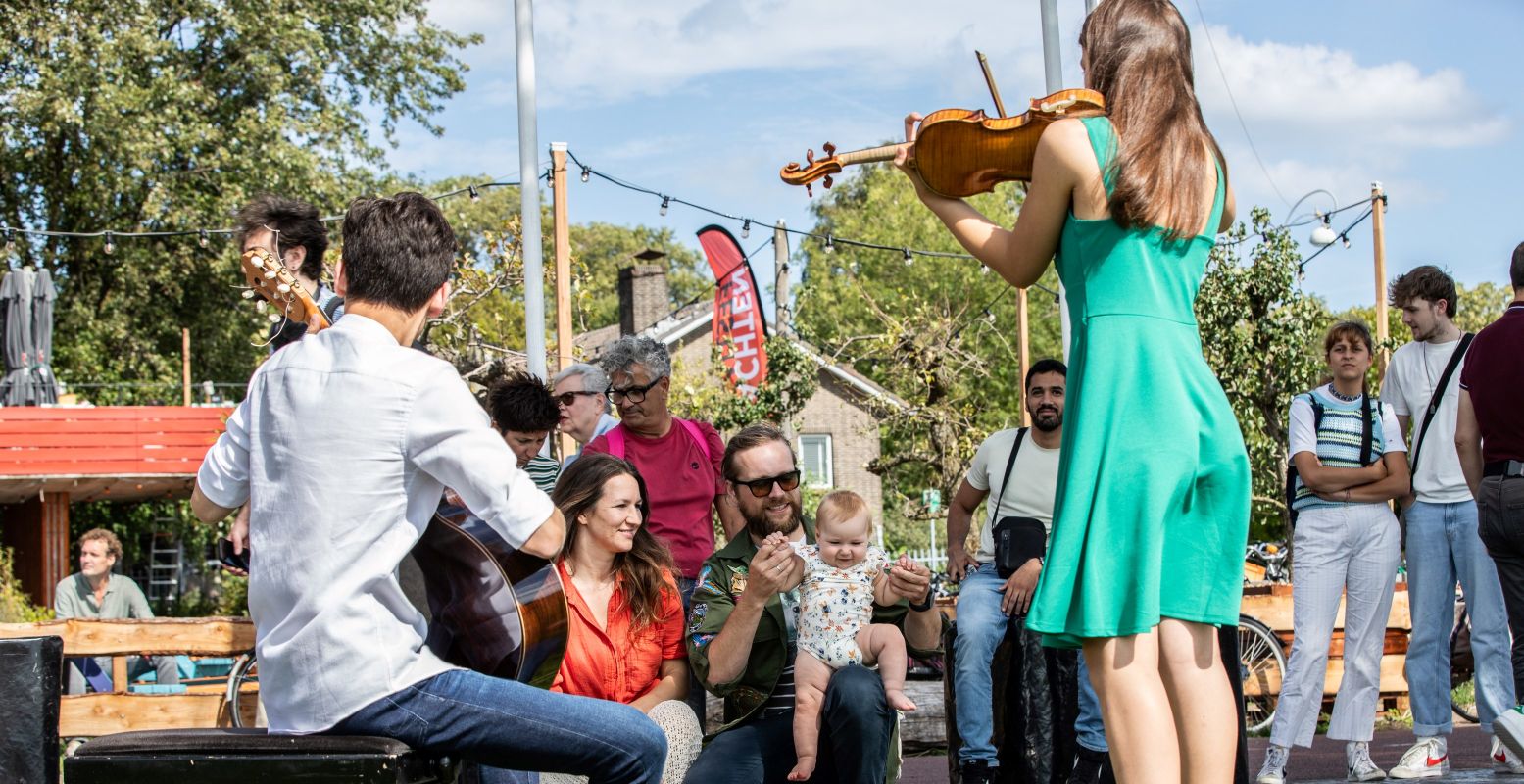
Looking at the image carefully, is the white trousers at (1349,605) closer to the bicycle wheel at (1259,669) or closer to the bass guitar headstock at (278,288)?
the bicycle wheel at (1259,669)

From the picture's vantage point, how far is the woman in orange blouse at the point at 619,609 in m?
4.54

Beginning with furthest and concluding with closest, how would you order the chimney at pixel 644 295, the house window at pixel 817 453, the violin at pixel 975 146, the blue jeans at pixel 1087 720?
the house window at pixel 817 453, the chimney at pixel 644 295, the blue jeans at pixel 1087 720, the violin at pixel 975 146

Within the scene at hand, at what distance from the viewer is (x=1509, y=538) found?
564cm

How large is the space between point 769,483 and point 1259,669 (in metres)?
5.07

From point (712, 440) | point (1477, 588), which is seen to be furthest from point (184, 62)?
point (1477, 588)

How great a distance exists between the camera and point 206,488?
3102mm

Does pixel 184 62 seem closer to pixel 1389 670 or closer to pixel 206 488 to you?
pixel 1389 670

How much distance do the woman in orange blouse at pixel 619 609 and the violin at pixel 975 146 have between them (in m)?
1.80

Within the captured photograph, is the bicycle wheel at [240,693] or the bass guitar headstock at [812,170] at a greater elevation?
the bass guitar headstock at [812,170]

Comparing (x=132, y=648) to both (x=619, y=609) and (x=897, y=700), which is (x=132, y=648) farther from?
(x=897, y=700)

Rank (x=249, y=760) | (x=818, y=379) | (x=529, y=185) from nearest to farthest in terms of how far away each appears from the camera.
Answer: (x=249, y=760) → (x=529, y=185) → (x=818, y=379)

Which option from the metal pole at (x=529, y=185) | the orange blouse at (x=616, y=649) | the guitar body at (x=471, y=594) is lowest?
the orange blouse at (x=616, y=649)

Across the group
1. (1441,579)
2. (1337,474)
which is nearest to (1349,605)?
(1441,579)

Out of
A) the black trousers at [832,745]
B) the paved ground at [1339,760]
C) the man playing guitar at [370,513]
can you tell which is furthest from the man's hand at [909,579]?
the paved ground at [1339,760]
